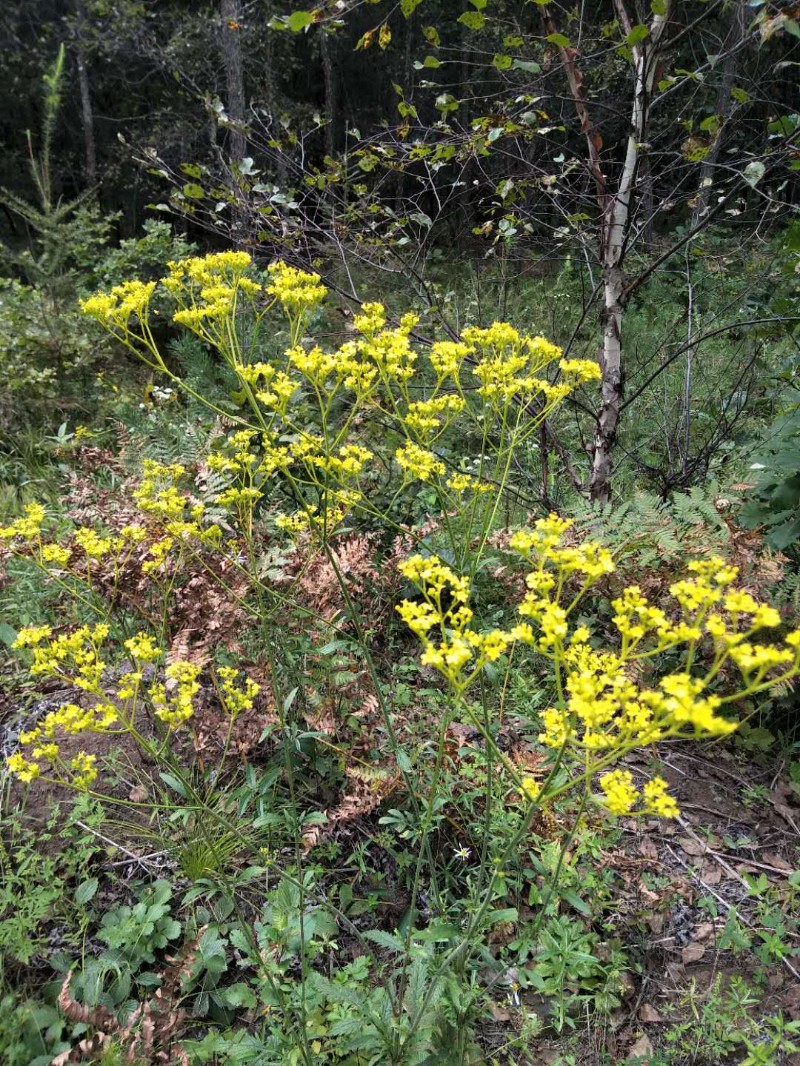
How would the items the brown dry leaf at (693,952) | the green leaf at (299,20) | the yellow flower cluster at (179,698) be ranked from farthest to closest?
the brown dry leaf at (693,952) → the green leaf at (299,20) → the yellow flower cluster at (179,698)

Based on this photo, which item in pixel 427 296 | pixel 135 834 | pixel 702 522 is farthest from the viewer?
pixel 427 296

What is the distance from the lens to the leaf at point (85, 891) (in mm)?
2055

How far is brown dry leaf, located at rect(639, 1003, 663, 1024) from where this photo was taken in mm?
1850

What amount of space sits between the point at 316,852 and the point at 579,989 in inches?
37.4

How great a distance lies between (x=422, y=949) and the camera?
149cm

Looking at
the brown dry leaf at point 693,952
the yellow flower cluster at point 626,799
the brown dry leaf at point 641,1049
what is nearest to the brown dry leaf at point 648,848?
the brown dry leaf at point 693,952

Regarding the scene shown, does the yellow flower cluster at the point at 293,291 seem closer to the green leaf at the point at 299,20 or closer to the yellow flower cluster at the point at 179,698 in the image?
the green leaf at the point at 299,20

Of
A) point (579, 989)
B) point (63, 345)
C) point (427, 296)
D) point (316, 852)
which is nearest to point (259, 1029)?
point (316, 852)

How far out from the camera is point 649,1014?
1.86m

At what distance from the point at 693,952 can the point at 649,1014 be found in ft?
0.84

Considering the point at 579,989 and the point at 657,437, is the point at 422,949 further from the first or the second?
the point at 657,437

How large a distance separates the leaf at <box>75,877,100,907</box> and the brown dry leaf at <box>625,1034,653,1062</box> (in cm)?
173

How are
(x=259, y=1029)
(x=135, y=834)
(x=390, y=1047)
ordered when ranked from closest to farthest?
(x=390, y=1047)
(x=259, y=1029)
(x=135, y=834)

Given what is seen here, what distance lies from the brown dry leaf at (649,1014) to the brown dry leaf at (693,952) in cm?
20
